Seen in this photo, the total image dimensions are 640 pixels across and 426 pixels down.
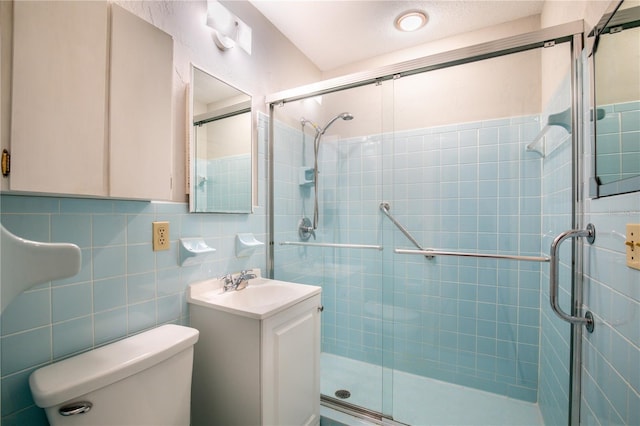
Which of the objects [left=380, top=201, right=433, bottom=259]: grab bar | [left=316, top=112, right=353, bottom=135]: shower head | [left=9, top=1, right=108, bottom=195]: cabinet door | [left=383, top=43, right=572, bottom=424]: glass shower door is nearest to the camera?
[left=9, top=1, right=108, bottom=195]: cabinet door

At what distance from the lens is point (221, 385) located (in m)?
1.26

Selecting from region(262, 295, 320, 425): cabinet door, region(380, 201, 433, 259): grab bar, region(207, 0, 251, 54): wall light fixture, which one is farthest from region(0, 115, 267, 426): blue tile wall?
region(380, 201, 433, 259): grab bar

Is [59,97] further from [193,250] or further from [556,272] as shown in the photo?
[556,272]

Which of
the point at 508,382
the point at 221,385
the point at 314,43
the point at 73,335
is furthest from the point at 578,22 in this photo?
the point at 73,335

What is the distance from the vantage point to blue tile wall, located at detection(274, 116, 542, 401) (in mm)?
1726

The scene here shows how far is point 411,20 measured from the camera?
2012 mm

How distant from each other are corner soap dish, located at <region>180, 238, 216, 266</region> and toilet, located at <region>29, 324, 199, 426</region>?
323mm

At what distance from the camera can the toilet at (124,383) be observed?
78 cm

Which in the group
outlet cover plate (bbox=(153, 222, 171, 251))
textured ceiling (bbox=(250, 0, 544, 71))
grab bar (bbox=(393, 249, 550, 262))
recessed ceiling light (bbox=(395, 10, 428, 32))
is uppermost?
textured ceiling (bbox=(250, 0, 544, 71))

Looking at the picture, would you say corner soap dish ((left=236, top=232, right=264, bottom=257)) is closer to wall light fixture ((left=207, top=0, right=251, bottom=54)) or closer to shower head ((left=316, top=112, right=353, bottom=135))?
shower head ((left=316, top=112, right=353, bottom=135))

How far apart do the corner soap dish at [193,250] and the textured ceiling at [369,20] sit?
1614mm

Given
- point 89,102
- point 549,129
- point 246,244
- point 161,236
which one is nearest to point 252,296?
point 246,244

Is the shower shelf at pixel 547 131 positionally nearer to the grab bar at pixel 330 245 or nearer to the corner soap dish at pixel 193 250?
the grab bar at pixel 330 245

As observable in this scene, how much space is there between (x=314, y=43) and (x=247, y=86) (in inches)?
33.1
